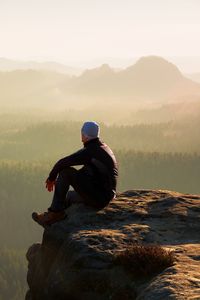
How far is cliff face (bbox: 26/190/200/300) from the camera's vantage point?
475 inches

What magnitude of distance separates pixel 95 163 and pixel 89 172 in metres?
0.40

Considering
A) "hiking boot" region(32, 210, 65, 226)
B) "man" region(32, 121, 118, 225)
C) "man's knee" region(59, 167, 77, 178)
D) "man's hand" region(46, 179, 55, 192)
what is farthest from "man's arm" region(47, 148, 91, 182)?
"hiking boot" region(32, 210, 65, 226)

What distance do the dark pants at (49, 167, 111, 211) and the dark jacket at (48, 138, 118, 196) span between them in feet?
0.53

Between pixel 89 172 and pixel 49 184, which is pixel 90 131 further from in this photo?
pixel 49 184

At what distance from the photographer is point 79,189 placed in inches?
624

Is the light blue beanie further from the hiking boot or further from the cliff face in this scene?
the hiking boot

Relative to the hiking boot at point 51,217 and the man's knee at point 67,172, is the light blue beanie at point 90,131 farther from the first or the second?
the hiking boot at point 51,217

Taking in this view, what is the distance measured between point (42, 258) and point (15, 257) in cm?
17494

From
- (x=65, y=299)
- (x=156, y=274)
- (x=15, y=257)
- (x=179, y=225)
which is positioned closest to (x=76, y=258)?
(x=65, y=299)

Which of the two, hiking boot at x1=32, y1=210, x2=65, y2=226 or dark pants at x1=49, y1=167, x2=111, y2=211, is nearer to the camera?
dark pants at x1=49, y1=167, x2=111, y2=211

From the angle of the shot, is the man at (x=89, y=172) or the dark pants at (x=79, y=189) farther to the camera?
the dark pants at (x=79, y=189)

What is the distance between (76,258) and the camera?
13852 mm

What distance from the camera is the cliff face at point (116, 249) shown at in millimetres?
12062

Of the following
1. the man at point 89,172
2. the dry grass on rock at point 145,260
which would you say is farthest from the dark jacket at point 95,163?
the dry grass on rock at point 145,260
